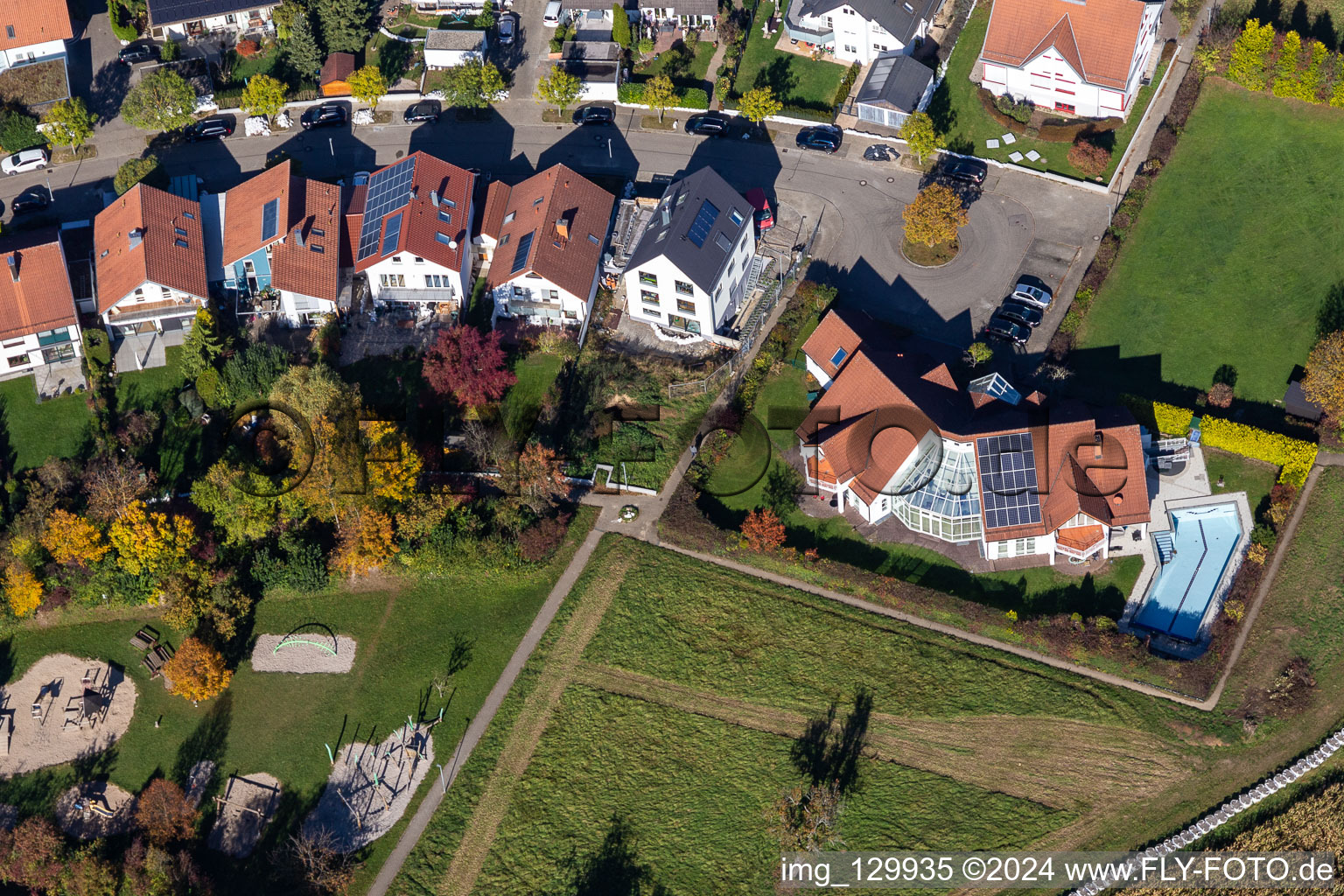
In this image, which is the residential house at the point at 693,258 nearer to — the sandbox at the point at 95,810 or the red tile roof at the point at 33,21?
the sandbox at the point at 95,810

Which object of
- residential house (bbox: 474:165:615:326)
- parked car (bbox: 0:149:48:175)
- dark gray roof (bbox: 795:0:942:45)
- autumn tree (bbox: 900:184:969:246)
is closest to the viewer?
residential house (bbox: 474:165:615:326)

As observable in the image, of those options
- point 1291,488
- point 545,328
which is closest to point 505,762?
point 545,328

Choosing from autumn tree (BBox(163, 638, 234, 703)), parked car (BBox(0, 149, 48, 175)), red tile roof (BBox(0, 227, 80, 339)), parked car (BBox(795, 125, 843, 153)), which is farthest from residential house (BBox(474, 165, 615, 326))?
parked car (BBox(0, 149, 48, 175))

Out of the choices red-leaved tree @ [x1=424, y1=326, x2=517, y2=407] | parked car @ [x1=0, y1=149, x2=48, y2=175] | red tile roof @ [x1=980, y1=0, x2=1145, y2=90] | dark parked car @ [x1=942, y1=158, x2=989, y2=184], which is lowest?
parked car @ [x1=0, y1=149, x2=48, y2=175]

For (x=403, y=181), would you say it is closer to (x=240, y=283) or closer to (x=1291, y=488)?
(x=240, y=283)

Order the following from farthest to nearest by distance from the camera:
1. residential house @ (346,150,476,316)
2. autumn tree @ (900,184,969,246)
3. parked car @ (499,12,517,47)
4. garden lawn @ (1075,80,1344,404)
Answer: parked car @ (499,12,517,47) < residential house @ (346,150,476,316) < autumn tree @ (900,184,969,246) < garden lawn @ (1075,80,1344,404)

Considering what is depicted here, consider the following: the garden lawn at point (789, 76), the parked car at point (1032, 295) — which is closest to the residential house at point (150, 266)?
the garden lawn at point (789, 76)

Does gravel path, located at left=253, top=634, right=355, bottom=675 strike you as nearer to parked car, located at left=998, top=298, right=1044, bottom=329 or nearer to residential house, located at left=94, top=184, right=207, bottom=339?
residential house, located at left=94, top=184, right=207, bottom=339

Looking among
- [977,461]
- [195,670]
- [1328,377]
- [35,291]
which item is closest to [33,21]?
[35,291]
